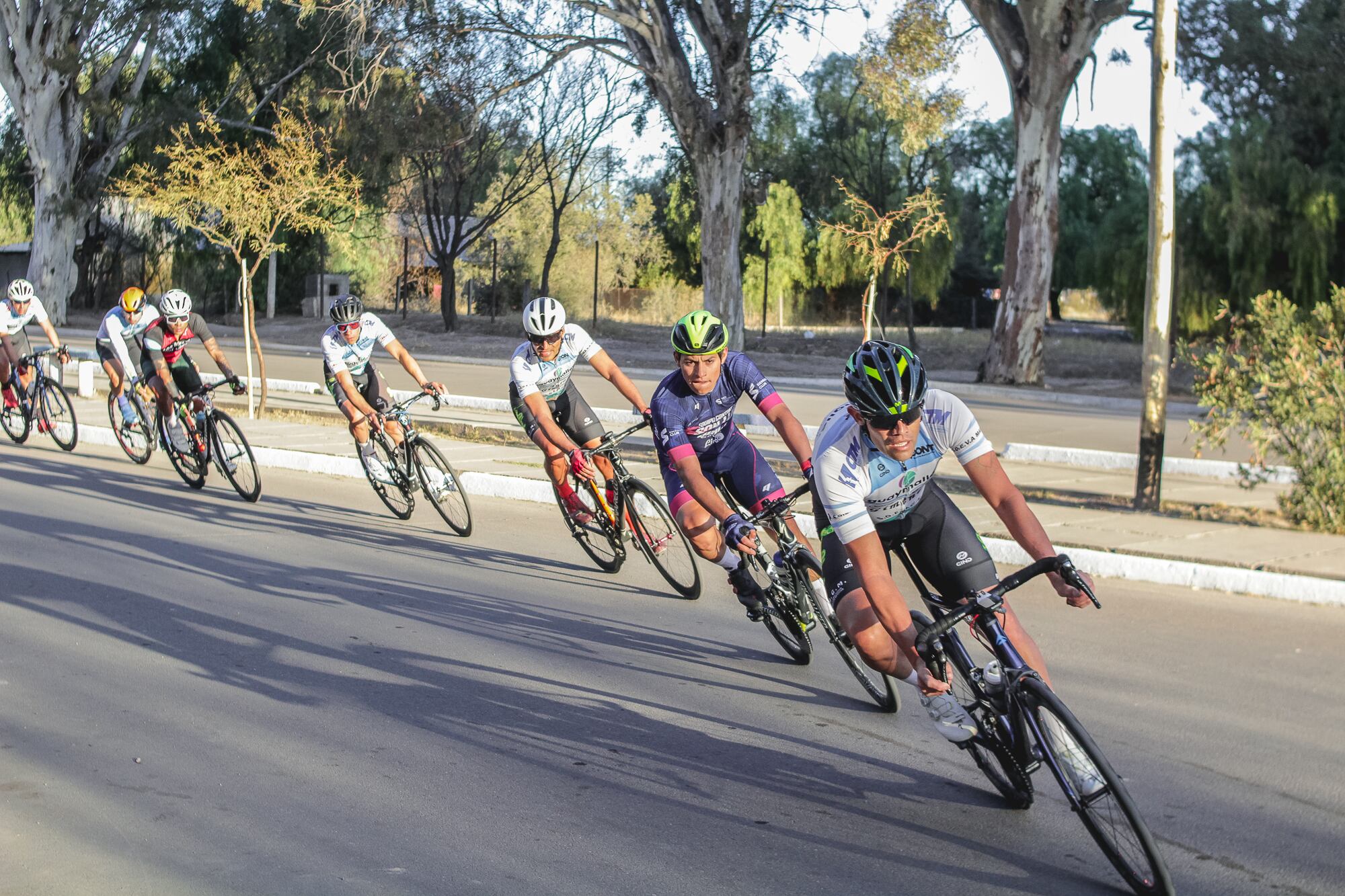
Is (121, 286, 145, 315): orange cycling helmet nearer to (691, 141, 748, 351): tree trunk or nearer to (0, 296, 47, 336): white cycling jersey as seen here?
(0, 296, 47, 336): white cycling jersey

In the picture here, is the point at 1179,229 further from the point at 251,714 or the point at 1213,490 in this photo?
the point at 251,714

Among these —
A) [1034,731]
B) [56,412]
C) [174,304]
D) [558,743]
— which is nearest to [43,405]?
[56,412]

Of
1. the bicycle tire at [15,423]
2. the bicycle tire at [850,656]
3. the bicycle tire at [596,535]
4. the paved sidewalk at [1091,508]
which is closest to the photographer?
the bicycle tire at [850,656]

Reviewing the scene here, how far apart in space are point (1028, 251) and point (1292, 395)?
56.3 ft

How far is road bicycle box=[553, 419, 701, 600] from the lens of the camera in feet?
A: 29.1

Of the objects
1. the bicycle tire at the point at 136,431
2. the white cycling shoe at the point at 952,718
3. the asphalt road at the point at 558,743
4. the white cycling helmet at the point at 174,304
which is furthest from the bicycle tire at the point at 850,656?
the bicycle tire at the point at 136,431

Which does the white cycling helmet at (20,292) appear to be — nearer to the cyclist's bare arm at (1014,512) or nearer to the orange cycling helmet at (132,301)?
the orange cycling helmet at (132,301)

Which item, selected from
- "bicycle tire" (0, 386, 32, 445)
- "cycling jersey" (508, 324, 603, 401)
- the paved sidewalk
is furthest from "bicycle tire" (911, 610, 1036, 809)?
"bicycle tire" (0, 386, 32, 445)

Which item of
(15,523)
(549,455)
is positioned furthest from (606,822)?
(15,523)

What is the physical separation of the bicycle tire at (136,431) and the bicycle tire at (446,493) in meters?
4.13

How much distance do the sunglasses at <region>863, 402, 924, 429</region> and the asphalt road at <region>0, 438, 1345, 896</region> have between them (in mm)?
1456

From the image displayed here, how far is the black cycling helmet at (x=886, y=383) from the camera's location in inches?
180

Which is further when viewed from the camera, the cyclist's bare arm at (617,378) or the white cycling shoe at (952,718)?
the cyclist's bare arm at (617,378)

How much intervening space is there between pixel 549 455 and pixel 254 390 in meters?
14.3
